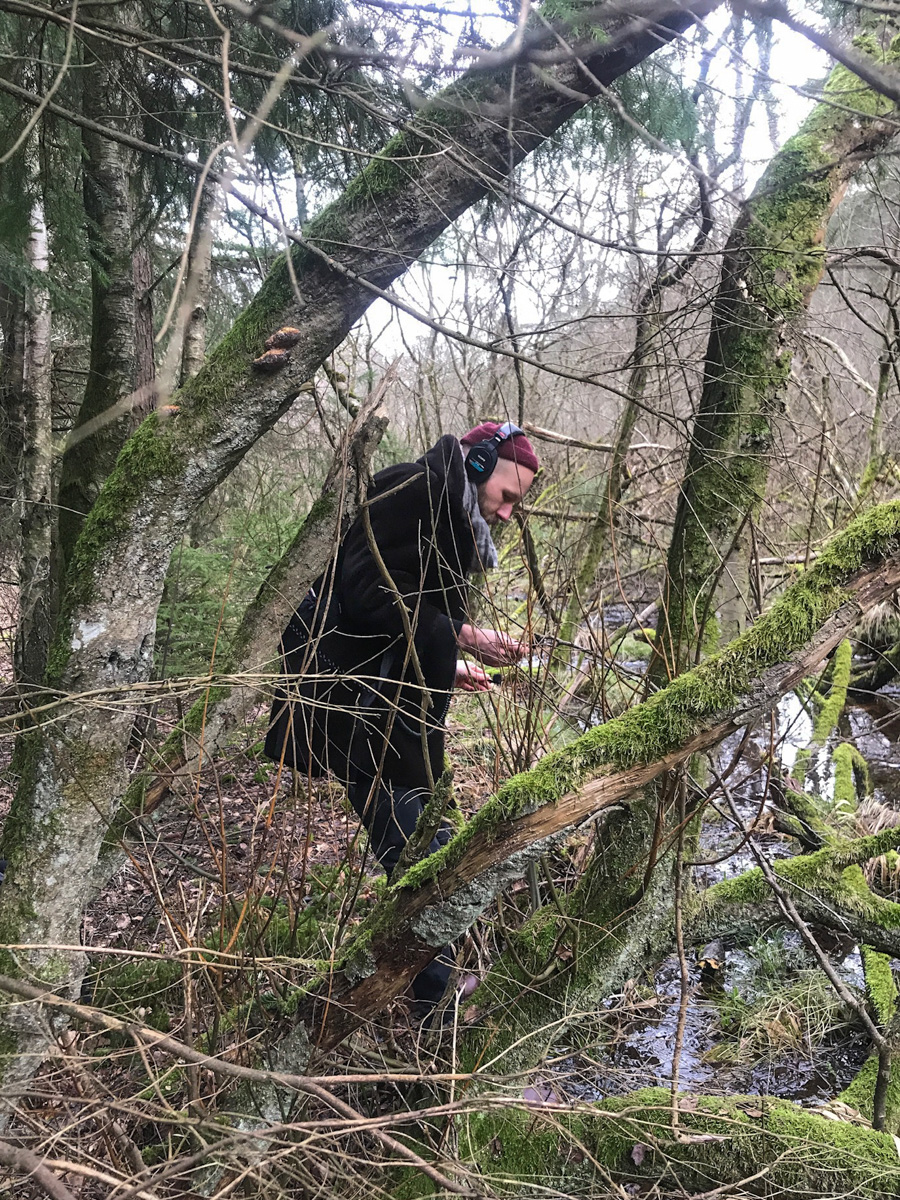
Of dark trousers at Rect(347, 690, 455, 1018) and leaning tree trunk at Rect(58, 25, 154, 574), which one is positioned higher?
leaning tree trunk at Rect(58, 25, 154, 574)

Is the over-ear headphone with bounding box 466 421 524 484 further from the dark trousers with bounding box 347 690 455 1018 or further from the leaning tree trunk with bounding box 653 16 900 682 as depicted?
the dark trousers with bounding box 347 690 455 1018

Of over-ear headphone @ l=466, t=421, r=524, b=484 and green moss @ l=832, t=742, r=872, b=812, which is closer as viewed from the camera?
over-ear headphone @ l=466, t=421, r=524, b=484

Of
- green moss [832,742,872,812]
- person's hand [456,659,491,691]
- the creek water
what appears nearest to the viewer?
person's hand [456,659,491,691]

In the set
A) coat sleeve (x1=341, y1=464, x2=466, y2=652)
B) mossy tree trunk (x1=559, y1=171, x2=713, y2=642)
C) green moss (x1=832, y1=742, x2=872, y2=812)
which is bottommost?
green moss (x1=832, y1=742, x2=872, y2=812)

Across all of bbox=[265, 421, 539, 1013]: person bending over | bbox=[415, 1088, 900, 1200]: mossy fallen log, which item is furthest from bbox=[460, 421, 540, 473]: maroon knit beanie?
bbox=[415, 1088, 900, 1200]: mossy fallen log

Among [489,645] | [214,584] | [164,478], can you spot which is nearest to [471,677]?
[489,645]

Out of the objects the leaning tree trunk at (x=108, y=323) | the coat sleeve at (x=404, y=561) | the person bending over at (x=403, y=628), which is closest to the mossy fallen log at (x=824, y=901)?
the person bending over at (x=403, y=628)

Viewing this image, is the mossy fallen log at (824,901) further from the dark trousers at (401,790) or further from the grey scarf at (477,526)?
the grey scarf at (477,526)

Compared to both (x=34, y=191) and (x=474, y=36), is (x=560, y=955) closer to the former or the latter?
(x=474, y=36)

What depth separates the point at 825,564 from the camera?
6.16ft

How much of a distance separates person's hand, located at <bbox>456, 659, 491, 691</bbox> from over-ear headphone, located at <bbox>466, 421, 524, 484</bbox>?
2.35ft

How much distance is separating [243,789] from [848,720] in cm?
595

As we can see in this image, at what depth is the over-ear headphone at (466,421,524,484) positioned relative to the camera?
2.75 m

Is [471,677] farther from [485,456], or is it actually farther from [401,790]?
[485,456]
